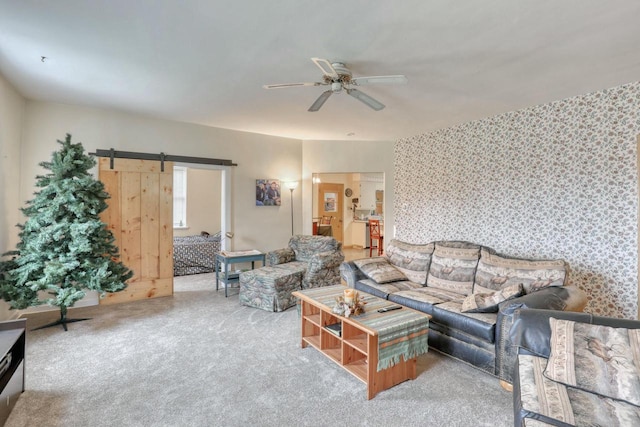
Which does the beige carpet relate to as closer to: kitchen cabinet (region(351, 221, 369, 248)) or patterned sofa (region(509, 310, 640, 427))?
patterned sofa (region(509, 310, 640, 427))

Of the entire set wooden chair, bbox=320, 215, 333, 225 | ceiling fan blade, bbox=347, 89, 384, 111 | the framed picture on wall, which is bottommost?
wooden chair, bbox=320, 215, 333, 225

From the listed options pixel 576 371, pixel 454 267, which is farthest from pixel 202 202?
pixel 576 371

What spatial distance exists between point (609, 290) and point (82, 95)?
624 centimetres

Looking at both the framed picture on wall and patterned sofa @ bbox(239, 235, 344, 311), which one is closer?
patterned sofa @ bbox(239, 235, 344, 311)

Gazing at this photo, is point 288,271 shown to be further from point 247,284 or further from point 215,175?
point 215,175

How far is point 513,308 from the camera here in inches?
95.3

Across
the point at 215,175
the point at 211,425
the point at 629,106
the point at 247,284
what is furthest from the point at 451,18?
the point at 215,175

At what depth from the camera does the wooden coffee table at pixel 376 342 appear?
2283 mm

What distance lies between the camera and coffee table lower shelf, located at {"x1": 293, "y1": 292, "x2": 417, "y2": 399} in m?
2.28

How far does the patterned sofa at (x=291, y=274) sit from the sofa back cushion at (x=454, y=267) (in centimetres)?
Answer: 142

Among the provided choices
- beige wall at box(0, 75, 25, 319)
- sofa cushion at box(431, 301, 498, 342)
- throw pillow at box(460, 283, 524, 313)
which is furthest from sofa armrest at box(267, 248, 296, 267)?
beige wall at box(0, 75, 25, 319)

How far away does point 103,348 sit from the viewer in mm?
3016

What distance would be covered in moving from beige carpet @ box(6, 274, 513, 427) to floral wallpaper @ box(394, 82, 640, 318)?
2042 mm

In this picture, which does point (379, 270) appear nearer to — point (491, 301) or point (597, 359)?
point (491, 301)
